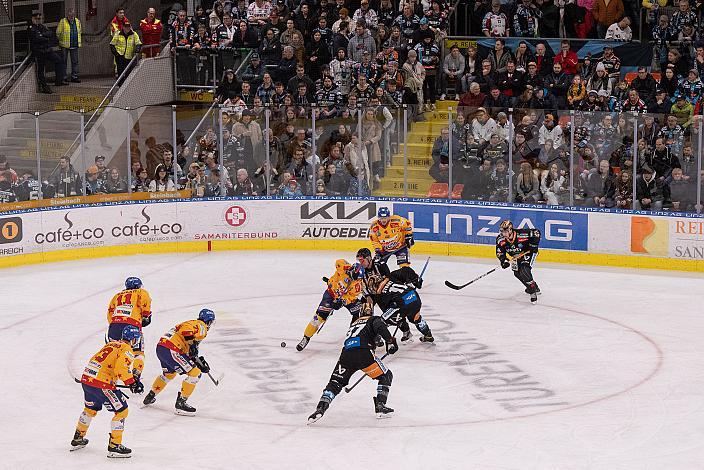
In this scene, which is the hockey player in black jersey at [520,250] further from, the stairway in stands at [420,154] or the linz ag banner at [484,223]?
the stairway in stands at [420,154]

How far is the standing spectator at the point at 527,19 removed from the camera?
2269 cm

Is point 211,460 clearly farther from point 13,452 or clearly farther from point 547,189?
point 547,189

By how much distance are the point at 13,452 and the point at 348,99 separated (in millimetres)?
11366

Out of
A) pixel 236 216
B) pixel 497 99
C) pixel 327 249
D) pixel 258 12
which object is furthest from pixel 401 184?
pixel 258 12

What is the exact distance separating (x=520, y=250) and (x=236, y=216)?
5.51 metres

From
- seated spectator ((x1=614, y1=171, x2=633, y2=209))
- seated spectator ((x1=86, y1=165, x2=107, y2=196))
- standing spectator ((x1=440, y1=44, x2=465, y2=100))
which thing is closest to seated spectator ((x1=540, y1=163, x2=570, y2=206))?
seated spectator ((x1=614, y1=171, x2=633, y2=209))

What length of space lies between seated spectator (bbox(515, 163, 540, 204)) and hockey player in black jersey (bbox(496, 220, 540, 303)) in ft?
8.83

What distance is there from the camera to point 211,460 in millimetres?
11008

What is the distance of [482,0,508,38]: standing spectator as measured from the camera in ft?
75.3

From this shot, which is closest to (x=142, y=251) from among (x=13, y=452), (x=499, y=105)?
(x=499, y=105)

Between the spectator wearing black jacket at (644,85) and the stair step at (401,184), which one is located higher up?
the spectator wearing black jacket at (644,85)

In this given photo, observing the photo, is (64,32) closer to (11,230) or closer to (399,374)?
(11,230)

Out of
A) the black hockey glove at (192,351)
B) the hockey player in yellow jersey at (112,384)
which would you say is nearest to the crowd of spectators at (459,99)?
the black hockey glove at (192,351)

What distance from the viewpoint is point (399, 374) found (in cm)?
1373
